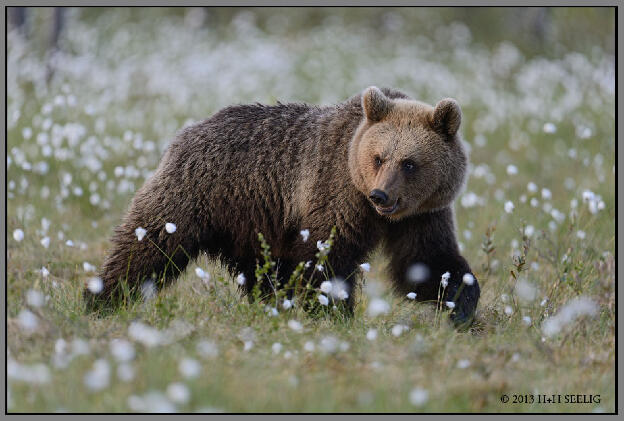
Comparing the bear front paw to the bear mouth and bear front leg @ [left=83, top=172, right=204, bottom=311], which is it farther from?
bear front leg @ [left=83, top=172, right=204, bottom=311]

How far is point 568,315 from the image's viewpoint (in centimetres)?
426

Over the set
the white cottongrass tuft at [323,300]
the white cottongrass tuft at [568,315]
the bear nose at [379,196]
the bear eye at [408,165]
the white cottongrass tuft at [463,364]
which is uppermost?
the bear eye at [408,165]

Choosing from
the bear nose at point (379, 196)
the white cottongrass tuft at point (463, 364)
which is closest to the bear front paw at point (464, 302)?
the bear nose at point (379, 196)

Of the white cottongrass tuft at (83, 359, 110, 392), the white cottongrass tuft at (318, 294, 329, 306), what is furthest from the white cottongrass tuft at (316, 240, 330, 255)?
the white cottongrass tuft at (83, 359, 110, 392)

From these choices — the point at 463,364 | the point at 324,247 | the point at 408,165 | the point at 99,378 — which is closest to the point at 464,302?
the point at 408,165

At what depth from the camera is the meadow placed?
3.41 m

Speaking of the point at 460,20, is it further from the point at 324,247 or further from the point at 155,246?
the point at 324,247

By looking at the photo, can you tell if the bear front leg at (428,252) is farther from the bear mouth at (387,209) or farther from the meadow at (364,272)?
the bear mouth at (387,209)

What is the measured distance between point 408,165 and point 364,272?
2.43 ft

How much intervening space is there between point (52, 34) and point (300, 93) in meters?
4.31

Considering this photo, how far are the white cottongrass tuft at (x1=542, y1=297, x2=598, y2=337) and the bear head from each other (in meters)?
1.05

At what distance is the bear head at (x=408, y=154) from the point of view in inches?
188

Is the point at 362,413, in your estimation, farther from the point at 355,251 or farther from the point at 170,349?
the point at 355,251

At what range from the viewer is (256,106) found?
574 centimetres
